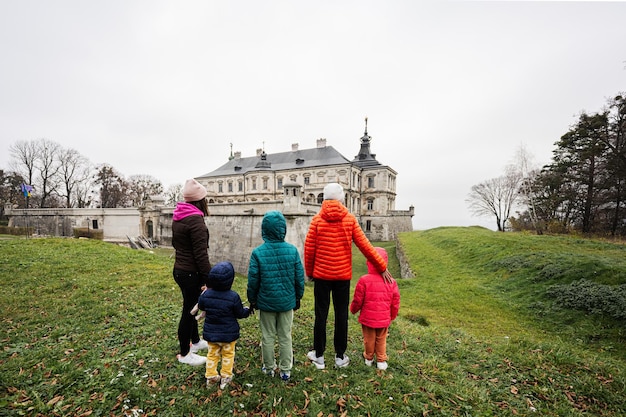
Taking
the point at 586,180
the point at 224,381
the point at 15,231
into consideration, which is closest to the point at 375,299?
the point at 224,381

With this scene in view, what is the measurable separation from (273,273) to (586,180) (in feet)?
86.0

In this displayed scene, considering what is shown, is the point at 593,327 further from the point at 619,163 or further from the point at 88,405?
the point at 619,163

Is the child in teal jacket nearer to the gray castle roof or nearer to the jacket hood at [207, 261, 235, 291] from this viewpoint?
the jacket hood at [207, 261, 235, 291]

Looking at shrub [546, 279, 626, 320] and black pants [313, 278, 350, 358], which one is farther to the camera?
shrub [546, 279, 626, 320]

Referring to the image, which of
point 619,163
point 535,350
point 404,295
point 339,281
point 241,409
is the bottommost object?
point 404,295

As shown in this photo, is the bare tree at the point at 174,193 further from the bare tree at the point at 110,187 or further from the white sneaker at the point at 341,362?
the white sneaker at the point at 341,362

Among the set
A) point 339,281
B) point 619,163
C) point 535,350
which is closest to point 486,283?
point 535,350

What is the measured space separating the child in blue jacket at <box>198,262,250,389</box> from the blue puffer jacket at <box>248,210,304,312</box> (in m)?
0.24

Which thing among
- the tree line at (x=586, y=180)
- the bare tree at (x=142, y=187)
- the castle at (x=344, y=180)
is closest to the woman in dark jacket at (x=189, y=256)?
the tree line at (x=586, y=180)

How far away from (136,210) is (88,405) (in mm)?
28916

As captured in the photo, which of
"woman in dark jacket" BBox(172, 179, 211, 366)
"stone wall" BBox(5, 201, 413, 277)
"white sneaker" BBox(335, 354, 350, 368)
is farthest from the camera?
"stone wall" BBox(5, 201, 413, 277)

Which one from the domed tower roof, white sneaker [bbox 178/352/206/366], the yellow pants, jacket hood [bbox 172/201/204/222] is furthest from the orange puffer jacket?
the domed tower roof

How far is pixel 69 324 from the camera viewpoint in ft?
15.3

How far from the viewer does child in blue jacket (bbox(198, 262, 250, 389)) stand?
2.85m
